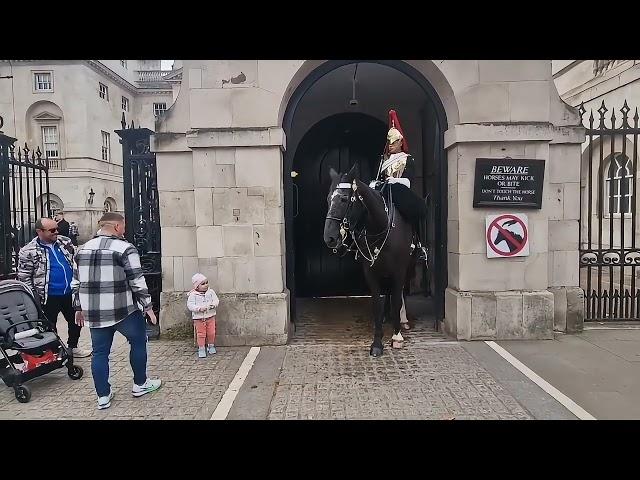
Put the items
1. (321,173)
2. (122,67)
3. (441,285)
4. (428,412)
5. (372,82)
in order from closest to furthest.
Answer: (428,412)
(441,285)
(372,82)
(321,173)
(122,67)

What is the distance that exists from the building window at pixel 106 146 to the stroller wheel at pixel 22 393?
34460mm

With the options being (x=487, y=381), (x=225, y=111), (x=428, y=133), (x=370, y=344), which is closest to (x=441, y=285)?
(x=370, y=344)

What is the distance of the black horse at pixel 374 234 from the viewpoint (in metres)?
5.29

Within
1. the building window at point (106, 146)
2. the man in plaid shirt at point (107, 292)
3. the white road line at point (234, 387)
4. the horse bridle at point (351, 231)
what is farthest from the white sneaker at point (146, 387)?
the building window at point (106, 146)

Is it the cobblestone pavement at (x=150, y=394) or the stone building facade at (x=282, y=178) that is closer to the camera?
the cobblestone pavement at (x=150, y=394)

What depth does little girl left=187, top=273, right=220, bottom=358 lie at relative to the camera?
551 cm

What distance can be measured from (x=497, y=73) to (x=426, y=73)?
103 centimetres

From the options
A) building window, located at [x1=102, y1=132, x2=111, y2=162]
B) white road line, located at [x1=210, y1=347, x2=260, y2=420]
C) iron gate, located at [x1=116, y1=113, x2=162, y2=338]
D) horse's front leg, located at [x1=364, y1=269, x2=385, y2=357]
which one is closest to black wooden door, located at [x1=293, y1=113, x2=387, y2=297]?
iron gate, located at [x1=116, y1=113, x2=162, y2=338]

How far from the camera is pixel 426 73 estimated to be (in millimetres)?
6402

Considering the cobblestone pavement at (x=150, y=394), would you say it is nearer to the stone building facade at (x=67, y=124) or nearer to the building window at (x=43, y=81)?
the stone building facade at (x=67, y=124)

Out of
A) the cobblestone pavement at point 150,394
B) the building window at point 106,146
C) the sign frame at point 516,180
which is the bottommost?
the cobblestone pavement at point 150,394

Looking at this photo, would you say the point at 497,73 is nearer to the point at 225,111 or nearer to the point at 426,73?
the point at 426,73

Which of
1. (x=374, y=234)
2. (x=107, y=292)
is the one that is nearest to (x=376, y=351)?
(x=374, y=234)

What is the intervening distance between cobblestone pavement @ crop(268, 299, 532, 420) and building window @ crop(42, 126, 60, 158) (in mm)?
33699
